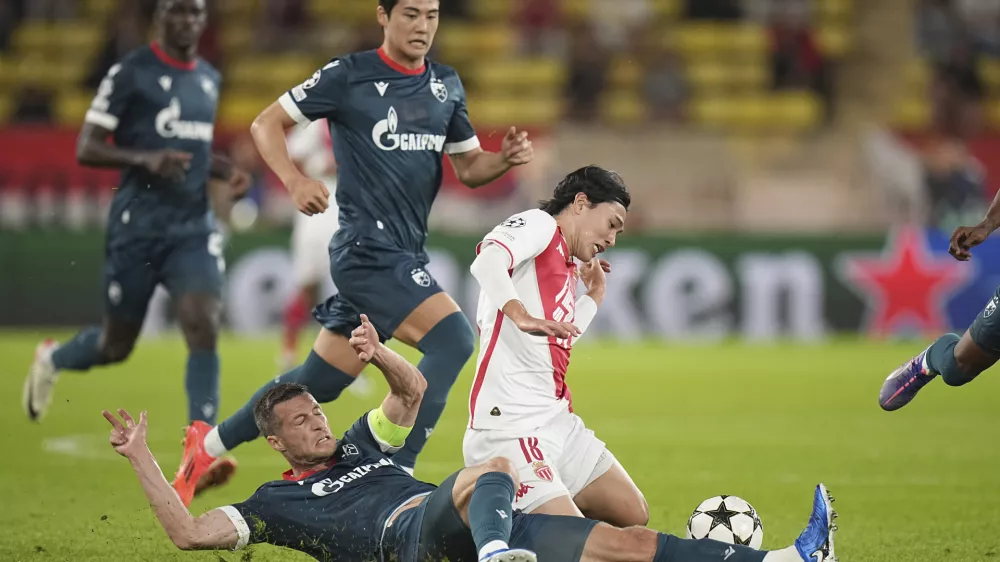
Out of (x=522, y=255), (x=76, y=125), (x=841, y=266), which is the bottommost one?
(x=522, y=255)

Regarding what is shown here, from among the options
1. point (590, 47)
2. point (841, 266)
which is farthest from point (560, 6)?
point (841, 266)

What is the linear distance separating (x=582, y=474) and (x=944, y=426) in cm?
579

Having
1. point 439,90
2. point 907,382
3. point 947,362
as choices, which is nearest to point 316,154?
point 439,90

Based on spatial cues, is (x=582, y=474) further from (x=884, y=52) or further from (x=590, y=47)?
(x=884, y=52)

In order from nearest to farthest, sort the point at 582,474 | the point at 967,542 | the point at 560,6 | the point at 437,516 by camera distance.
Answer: the point at 437,516 → the point at 582,474 → the point at 967,542 → the point at 560,6

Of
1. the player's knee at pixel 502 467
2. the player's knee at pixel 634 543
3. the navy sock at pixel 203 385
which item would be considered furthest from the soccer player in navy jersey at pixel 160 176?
the player's knee at pixel 634 543

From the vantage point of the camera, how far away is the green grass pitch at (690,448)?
20.4ft

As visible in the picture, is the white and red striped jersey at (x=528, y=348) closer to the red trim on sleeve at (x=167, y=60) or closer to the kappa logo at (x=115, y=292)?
the kappa logo at (x=115, y=292)

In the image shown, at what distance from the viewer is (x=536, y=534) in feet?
15.1

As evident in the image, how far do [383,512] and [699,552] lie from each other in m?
1.11

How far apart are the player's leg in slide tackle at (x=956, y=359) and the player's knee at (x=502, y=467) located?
8.85 ft

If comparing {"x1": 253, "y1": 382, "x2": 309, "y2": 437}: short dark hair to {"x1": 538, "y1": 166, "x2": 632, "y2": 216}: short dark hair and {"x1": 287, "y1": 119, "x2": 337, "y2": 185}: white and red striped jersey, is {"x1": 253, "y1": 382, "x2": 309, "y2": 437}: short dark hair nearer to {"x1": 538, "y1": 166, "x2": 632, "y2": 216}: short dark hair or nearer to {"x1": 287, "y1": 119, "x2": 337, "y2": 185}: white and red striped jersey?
{"x1": 538, "y1": 166, "x2": 632, "y2": 216}: short dark hair

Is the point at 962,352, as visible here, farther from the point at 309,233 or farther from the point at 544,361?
the point at 309,233

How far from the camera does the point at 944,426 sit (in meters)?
10.4
